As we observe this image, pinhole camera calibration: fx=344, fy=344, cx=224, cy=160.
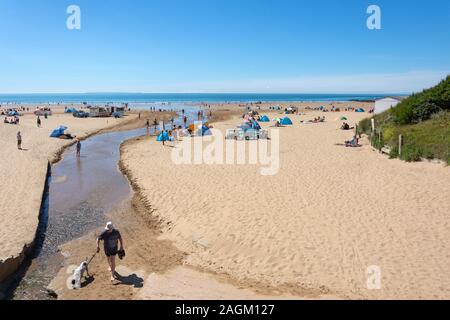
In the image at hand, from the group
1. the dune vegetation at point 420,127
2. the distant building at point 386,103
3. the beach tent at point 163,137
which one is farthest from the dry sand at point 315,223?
the distant building at point 386,103

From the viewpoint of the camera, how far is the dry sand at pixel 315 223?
7555mm

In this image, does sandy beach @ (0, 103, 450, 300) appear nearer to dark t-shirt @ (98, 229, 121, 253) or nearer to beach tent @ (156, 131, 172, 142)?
dark t-shirt @ (98, 229, 121, 253)

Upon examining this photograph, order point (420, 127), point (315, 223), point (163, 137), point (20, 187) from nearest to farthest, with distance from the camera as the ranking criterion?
point (315, 223), point (20, 187), point (420, 127), point (163, 137)

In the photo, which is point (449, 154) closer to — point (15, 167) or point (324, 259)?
point (324, 259)

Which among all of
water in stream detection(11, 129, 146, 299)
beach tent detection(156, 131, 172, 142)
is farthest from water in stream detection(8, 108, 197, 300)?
beach tent detection(156, 131, 172, 142)

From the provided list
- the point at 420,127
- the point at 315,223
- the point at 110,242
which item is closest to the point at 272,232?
the point at 315,223

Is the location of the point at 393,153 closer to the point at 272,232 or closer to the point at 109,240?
the point at 272,232

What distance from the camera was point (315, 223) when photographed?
10195 mm

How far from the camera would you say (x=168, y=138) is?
2739 centimetres

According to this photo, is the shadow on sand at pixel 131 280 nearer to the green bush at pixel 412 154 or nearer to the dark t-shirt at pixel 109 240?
the dark t-shirt at pixel 109 240

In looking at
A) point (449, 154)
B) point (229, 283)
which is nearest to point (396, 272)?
point (229, 283)

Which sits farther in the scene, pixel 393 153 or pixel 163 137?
pixel 163 137

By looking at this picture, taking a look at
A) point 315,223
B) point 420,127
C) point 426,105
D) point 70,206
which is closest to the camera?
point 315,223
